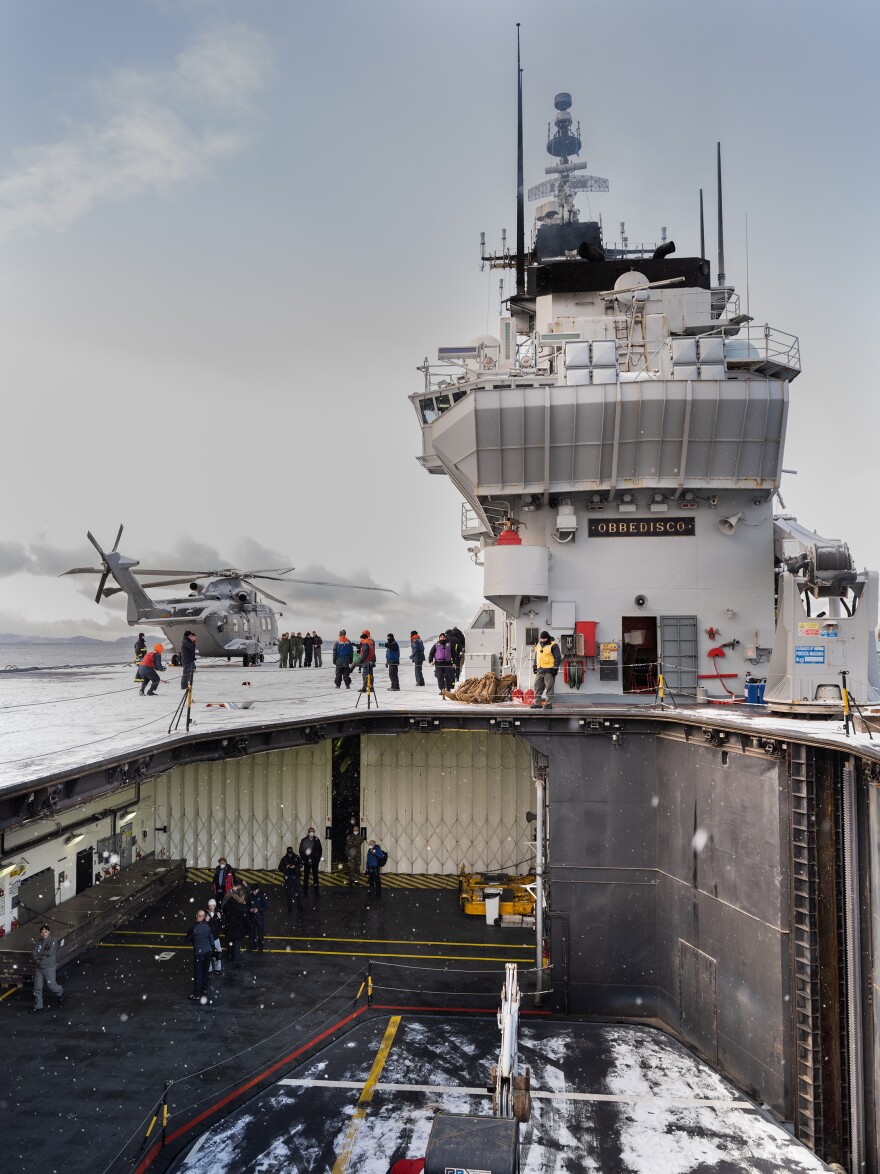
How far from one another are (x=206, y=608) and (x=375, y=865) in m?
21.5

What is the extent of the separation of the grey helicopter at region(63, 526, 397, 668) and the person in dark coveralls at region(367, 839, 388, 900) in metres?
15.7

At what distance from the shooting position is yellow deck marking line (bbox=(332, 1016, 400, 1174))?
1063 centimetres

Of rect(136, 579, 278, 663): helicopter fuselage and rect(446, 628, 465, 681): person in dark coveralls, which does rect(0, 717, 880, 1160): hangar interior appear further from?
rect(136, 579, 278, 663): helicopter fuselage

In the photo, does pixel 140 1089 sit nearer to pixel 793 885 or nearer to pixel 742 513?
pixel 793 885

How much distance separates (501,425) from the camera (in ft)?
69.4

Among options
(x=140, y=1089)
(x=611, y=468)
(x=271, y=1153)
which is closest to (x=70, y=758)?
(x=140, y=1089)

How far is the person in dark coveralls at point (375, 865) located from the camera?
21031 mm

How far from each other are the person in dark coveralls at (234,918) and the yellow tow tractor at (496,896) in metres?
5.98

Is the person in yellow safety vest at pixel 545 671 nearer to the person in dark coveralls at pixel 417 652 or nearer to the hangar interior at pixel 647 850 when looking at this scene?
the hangar interior at pixel 647 850

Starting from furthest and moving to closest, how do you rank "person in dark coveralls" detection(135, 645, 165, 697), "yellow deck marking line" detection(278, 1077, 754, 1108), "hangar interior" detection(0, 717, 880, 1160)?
"person in dark coveralls" detection(135, 645, 165, 697)
"yellow deck marking line" detection(278, 1077, 754, 1108)
"hangar interior" detection(0, 717, 880, 1160)

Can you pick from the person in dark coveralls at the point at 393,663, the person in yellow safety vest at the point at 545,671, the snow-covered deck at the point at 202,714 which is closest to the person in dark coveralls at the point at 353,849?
the snow-covered deck at the point at 202,714

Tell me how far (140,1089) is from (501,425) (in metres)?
16.7

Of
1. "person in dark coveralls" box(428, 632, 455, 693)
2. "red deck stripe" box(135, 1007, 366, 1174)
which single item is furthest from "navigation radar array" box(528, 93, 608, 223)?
"red deck stripe" box(135, 1007, 366, 1174)

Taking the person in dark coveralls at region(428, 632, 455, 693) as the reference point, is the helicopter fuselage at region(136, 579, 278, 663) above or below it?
above
